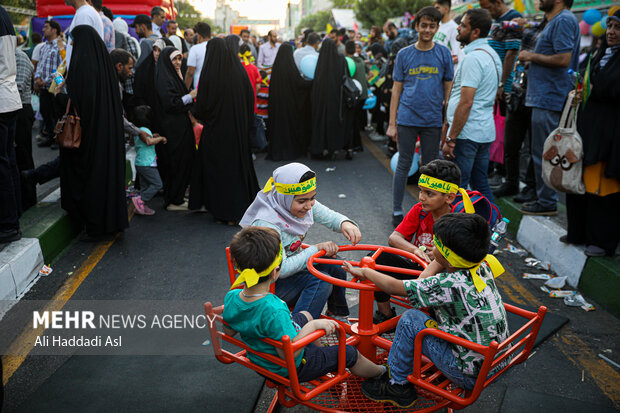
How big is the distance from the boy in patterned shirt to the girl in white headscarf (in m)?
0.51

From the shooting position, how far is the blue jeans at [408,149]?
5.55 metres

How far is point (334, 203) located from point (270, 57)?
7478 millimetres

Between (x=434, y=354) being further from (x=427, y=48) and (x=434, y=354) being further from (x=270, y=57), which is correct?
(x=270, y=57)

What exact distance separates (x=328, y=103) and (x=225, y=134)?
3612 mm

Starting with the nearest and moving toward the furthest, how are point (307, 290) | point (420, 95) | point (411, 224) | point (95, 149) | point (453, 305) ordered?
point (453, 305), point (307, 290), point (411, 224), point (95, 149), point (420, 95)

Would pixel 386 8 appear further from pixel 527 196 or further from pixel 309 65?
pixel 527 196

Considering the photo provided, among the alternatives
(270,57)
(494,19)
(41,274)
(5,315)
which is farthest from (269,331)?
(270,57)

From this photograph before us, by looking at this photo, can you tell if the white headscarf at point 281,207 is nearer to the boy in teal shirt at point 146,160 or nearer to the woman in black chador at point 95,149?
the woman in black chador at point 95,149

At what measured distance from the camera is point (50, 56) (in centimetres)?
857

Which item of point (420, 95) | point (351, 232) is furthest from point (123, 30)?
point (351, 232)

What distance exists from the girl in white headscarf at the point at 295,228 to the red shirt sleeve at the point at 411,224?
17.9 inches

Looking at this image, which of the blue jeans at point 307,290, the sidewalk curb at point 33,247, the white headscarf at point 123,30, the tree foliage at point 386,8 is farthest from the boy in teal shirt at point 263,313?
the tree foliage at point 386,8

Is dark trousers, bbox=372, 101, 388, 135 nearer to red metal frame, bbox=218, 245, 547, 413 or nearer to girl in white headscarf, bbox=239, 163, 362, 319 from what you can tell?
girl in white headscarf, bbox=239, 163, 362, 319

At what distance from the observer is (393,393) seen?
2377 mm
